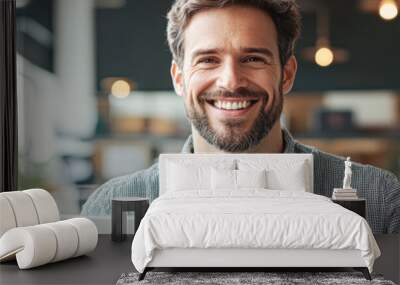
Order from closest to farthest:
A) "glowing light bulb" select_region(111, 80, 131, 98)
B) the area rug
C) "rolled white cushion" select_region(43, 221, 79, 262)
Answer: the area rug, "rolled white cushion" select_region(43, 221, 79, 262), "glowing light bulb" select_region(111, 80, 131, 98)

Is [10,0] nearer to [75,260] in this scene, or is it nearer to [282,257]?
[75,260]

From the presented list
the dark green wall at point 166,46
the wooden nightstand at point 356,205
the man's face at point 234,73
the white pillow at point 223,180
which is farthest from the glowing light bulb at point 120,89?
the wooden nightstand at point 356,205

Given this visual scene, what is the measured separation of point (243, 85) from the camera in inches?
262

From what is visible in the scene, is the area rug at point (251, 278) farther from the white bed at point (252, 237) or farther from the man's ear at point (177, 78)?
the man's ear at point (177, 78)

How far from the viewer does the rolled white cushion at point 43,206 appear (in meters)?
5.50

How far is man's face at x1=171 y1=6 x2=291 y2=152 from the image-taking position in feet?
21.8

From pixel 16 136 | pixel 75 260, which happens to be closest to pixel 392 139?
pixel 75 260

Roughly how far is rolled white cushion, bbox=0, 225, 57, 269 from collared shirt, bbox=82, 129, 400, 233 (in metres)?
1.94

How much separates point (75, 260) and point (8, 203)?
2.26 ft

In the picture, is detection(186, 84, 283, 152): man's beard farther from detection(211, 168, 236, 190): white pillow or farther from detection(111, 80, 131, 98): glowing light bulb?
detection(111, 80, 131, 98): glowing light bulb

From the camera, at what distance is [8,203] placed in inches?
206

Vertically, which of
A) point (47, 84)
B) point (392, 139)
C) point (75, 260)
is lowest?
point (75, 260)

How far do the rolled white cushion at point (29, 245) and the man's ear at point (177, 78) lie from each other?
2.40m

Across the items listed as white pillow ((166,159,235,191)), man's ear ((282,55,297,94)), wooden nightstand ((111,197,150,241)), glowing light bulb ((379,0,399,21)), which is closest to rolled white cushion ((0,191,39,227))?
wooden nightstand ((111,197,150,241))
